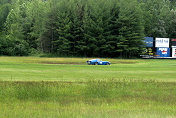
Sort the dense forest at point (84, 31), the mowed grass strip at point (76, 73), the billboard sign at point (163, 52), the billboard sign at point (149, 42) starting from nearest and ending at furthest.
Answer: the mowed grass strip at point (76, 73) → the dense forest at point (84, 31) → the billboard sign at point (163, 52) → the billboard sign at point (149, 42)

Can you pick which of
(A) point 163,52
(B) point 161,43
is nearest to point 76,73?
(B) point 161,43

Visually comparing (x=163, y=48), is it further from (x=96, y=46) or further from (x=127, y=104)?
(x=127, y=104)

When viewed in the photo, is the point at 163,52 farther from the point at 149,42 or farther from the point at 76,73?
the point at 76,73

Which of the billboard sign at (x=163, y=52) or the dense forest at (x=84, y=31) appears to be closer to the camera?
the dense forest at (x=84, y=31)

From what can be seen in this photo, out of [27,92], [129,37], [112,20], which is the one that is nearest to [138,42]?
[129,37]

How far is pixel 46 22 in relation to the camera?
9144 centimetres

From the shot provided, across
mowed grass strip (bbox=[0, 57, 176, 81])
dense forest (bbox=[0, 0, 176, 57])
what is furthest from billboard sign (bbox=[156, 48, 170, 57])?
mowed grass strip (bbox=[0, 57, 176, 81])

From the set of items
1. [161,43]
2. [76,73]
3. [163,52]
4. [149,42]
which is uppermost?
[149,42]

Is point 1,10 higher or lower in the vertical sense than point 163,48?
higher

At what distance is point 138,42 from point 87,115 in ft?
274

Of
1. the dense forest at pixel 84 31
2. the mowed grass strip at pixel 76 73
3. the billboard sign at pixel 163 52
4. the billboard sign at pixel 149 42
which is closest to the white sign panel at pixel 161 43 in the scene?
the billboard sign at pixel 163 52

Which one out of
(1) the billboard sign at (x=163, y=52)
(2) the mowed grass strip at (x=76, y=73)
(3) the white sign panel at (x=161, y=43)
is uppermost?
(3) the white sign panel at (x=161, y=43)

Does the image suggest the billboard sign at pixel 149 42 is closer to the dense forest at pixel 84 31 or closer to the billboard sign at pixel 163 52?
the dense forest at pixel 84 31

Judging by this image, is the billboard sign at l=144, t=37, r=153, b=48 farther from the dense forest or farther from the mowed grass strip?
the mowed grass strip
